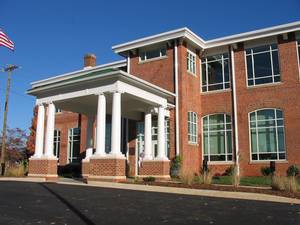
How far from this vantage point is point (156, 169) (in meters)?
19.8

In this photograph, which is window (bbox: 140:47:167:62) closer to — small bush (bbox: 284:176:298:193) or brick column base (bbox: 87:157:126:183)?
brick column base (bbox: 87:157:126:183)

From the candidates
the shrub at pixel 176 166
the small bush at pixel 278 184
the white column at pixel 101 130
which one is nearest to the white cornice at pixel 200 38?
the white column at pixel 101 130

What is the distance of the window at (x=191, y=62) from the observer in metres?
24.2

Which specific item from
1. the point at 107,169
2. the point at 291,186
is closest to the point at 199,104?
the point at 107,169

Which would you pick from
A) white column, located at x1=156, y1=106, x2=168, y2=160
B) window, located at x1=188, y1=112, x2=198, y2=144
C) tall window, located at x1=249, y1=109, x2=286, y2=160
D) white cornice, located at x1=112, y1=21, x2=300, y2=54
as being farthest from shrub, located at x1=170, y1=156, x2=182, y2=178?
white cornice, located at x1=112, y1=21, x2=300, y2=54

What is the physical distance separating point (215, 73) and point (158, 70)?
4215mm

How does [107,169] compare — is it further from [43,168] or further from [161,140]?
[43,168]

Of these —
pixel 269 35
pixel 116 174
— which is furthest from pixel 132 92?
pixel 269 35

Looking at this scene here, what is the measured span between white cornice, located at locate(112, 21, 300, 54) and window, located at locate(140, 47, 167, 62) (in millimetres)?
807

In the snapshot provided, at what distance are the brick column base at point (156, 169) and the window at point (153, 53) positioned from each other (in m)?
8.04

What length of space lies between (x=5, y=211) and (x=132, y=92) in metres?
11.3

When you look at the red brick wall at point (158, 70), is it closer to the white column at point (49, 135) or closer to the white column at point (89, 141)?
the white column at point (89, 141)

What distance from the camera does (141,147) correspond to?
964 inches

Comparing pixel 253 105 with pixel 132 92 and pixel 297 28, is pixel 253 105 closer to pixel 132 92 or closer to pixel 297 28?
pixel 297 28
